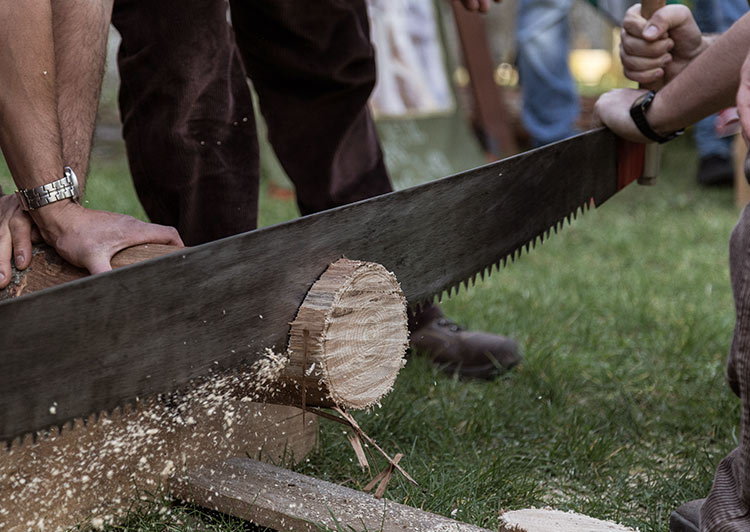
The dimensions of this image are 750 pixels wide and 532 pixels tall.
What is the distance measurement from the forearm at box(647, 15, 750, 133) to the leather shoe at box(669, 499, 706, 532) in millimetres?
900

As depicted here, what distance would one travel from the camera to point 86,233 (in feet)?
5.78

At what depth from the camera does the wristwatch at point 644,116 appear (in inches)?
86.3

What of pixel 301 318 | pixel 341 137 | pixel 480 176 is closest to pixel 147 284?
pixel 301 318

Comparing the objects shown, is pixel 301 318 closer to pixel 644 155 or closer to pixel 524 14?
pixel 644 155

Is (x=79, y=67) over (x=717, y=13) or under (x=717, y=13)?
over

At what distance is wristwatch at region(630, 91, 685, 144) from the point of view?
2191 mm

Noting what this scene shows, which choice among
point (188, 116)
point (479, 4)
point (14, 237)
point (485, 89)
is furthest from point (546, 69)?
point (14, 237)

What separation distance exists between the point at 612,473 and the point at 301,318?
3.20 feet

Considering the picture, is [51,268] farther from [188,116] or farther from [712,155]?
[712,155]

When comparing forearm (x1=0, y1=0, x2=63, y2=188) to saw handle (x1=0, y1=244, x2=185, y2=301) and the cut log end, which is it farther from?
the cut log end

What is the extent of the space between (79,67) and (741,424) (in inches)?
60.2

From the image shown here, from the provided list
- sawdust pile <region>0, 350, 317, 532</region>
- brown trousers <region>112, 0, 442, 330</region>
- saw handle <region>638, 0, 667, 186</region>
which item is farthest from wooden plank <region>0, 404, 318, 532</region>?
saw handle <region>638, 0, 667, 186</region>

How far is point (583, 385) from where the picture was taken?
9.11 feet

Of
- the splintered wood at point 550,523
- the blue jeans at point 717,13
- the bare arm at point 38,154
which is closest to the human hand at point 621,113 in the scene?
the splintered wood at point 550,523
